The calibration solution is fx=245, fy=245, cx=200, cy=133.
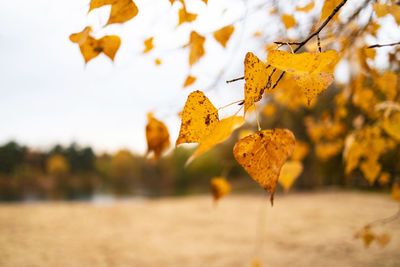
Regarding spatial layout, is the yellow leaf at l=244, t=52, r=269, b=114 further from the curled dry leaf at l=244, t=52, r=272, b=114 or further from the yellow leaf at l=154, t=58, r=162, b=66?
the yellow leaf at l=154, t=58, r=162, b=66

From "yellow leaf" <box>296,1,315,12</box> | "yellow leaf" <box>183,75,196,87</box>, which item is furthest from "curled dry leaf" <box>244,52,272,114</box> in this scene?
"yellow leaf" <box>296,1,315,12</box>

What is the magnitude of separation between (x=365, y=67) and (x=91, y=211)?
6016mm

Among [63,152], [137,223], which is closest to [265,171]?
[137,223]

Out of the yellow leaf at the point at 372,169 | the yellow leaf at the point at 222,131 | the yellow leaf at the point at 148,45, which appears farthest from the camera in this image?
the yellow leaf at the point at 372,169

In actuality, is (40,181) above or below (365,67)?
below

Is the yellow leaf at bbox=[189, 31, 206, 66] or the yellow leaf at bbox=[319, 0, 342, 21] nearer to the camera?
the yellow leaf at bbox=[319, 0, 342, 21]

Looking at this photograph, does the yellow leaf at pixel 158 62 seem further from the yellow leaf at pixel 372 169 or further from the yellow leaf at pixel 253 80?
the yellow leaf at pixel 372 169

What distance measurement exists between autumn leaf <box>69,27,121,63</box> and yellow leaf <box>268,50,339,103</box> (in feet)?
0.89

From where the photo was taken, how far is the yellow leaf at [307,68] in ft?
0.80

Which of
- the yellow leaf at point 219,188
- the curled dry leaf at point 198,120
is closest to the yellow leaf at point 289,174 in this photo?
the yellow leaf at point 219,188

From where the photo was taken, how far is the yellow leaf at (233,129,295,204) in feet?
0.83

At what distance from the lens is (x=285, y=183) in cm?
69

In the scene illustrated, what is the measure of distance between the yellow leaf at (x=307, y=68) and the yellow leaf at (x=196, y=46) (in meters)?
0.34

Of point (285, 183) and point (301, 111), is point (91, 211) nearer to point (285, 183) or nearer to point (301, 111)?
point (285, 183)
